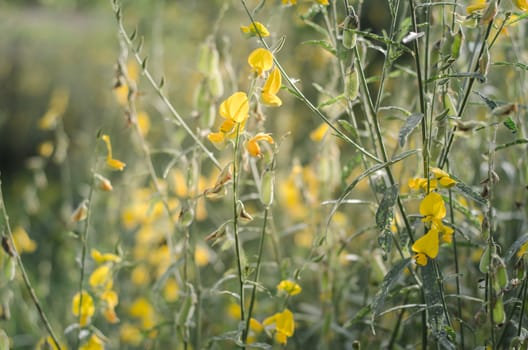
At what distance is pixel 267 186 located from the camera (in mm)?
931

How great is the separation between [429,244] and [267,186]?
→ 25 centimetres

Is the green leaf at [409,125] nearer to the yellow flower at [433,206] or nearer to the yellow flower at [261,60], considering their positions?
the yellow flower at [433,206]

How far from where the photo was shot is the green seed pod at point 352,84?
0.88m

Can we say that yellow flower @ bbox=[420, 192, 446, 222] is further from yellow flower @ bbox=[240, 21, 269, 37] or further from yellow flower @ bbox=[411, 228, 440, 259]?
yellow flower @ bbox=[240, 21, 269, 37]

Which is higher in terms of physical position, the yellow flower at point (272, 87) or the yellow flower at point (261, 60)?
the yellow flower at point (261, 60)

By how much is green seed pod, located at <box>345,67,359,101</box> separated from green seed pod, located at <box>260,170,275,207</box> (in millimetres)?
157

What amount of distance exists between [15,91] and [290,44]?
8.28ft

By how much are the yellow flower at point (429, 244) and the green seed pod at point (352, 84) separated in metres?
0.22

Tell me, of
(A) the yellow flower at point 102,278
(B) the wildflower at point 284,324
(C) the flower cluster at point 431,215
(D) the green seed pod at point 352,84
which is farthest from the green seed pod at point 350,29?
(A) the yellow flower at point 102,278

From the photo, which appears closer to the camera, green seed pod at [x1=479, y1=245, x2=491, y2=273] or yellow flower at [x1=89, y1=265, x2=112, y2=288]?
green seed pod at [x1=479, y1=245, x2=491, y2=273]

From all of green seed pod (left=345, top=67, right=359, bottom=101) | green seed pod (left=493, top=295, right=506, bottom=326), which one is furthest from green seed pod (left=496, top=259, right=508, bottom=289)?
green seed pod (left=345, top=67, right=359, bottom=101)

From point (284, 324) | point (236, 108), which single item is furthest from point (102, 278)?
point (236, 108)

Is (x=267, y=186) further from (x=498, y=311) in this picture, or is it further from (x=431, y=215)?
(x=498, y=311)

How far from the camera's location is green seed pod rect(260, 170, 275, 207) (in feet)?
3.04
